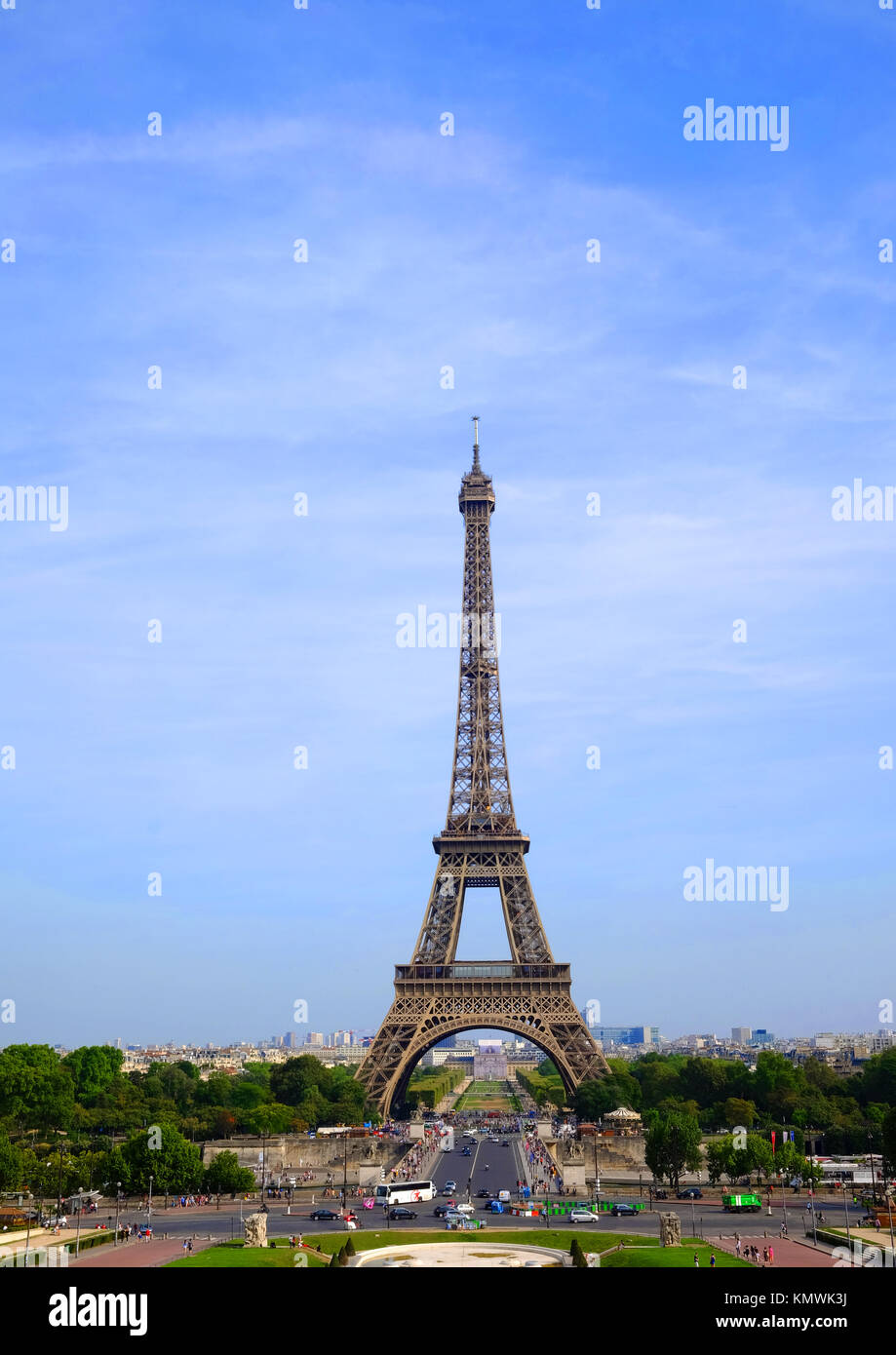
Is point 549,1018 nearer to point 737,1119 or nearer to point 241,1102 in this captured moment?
point 737,1119

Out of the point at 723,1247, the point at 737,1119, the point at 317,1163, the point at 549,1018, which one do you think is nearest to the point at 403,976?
the point at 549,1018

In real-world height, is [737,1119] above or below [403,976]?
below

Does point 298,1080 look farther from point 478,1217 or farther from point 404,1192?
point 478,1217

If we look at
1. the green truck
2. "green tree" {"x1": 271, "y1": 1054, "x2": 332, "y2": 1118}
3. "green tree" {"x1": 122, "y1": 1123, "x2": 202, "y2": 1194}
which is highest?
"green tree" {"x1": 122, "y1": 1123, "x2": 202, "y2": 1194}

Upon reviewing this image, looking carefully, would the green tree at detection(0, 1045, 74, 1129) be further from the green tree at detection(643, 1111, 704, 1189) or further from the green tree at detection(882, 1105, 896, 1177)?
the green tree at detection(882, 1105, 896, 1177)

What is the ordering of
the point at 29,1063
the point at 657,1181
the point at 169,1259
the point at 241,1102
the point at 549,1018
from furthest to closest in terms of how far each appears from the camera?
the point at 241,1102 → the point at 29,1063 → the point at 549,1018 → the point at 657,1181 → the point at 169,1259

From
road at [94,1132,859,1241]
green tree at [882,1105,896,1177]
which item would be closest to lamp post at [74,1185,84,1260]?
road at [94,1132,859,1241]

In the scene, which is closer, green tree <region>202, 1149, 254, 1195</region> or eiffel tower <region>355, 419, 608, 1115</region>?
green tree <region>202, 1149, 254, 1195</region>
